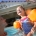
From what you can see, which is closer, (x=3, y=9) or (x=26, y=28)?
(x=26, y=28)

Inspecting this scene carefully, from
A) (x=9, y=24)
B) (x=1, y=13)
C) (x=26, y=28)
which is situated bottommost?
(x=26, y=28)

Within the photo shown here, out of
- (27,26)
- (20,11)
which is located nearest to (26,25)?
(27,26)

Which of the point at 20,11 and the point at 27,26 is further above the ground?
the point at 20,11

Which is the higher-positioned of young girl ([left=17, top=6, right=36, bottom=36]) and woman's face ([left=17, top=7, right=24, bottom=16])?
woman's face ([left=17, top=7, right=24, bottom=16])

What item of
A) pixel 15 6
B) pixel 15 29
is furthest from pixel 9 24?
pixel 15 6

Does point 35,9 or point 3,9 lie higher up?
point 3,9

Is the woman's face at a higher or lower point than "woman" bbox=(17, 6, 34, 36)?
higher

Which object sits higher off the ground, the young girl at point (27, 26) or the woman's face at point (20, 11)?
the woman's face at point (20, 11)

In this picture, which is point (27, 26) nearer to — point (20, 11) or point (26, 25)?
point (26, 25)

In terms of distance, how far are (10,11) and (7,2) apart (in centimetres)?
10

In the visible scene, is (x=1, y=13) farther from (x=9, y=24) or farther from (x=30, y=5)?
(x=30, y=5)

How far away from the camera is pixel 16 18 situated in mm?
1146

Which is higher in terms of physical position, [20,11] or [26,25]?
[20,11]

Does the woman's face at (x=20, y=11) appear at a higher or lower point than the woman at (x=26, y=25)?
higher
